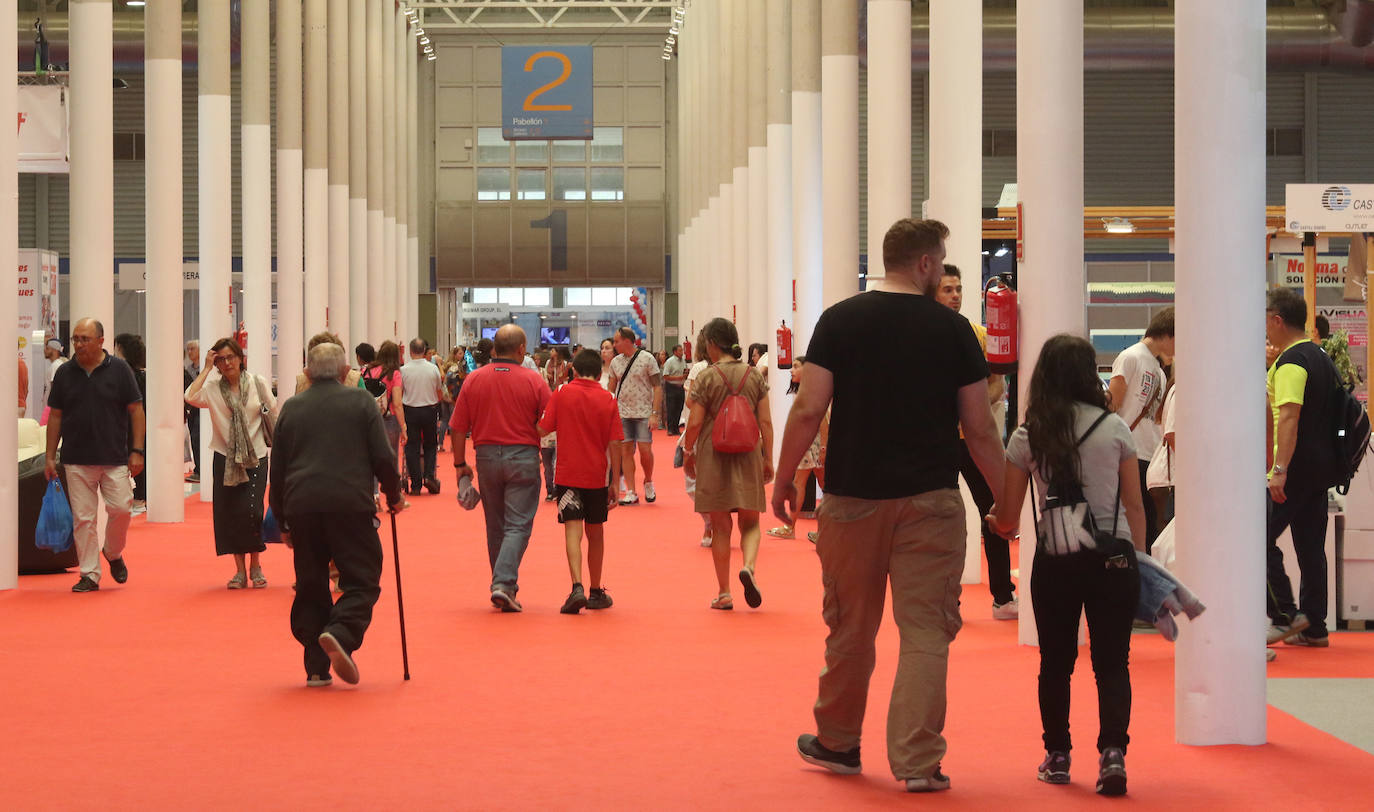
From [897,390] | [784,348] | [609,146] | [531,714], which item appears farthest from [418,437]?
[609,146]

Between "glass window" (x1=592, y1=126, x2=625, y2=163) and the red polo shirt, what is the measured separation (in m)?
36.0

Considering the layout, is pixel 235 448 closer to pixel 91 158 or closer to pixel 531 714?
pixel 531 714

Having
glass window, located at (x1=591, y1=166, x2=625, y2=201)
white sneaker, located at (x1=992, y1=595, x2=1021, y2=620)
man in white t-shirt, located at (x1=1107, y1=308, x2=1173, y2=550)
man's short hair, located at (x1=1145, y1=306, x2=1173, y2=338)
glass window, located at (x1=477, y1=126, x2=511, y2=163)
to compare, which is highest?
glass window, located at (x1=477, y1=126, x2=511, y2=163)

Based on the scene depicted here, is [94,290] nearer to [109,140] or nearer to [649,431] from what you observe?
[109,140]

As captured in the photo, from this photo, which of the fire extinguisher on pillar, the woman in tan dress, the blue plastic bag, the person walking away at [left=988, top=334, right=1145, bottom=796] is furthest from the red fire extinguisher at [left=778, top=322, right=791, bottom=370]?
the person walking away at [left=988, top=334, right=1145, bottom=796]

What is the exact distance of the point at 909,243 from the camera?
17.3ft

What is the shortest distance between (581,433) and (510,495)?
56 centimetres

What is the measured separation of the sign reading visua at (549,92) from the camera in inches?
1277

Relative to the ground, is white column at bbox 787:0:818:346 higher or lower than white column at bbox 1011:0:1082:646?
higher

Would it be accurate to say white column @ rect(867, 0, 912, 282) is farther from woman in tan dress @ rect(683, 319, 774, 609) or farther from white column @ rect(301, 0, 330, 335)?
white column @ rect(301, 0, 330, 335)

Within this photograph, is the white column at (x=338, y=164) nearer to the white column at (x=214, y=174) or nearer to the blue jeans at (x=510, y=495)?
the white column at (x=214, y=174)

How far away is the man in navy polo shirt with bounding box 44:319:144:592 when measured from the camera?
1020 centimetres

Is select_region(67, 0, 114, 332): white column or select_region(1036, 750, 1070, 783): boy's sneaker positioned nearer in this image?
select_region(1036, 750, 1070, 783): boy's sneaker

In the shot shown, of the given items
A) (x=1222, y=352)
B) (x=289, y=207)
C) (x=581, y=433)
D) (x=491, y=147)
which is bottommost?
(x=581, y=433)
